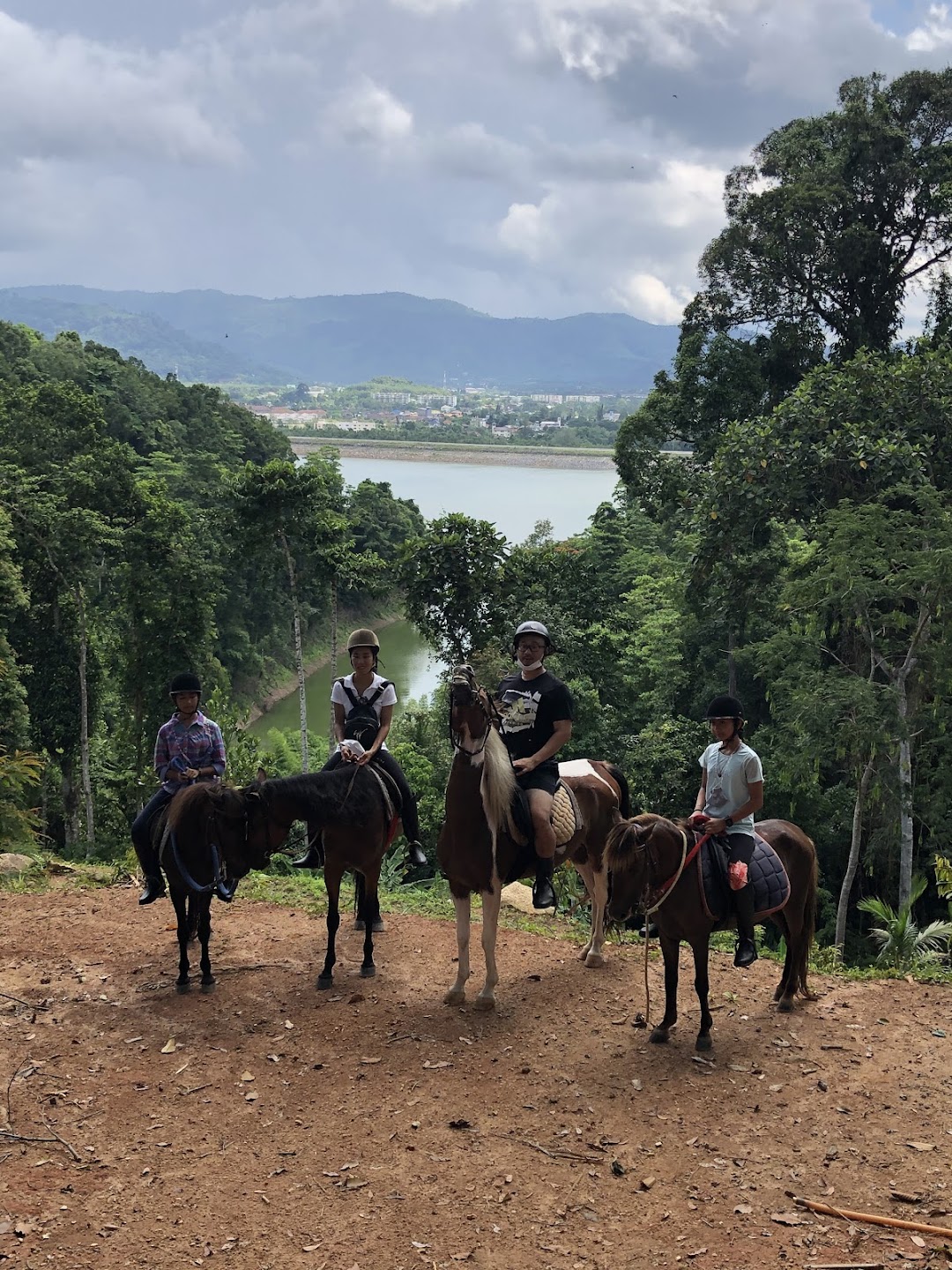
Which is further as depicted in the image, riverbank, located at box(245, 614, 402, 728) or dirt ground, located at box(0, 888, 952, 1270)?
riverbank, located at box(245, 614, 402, 728)

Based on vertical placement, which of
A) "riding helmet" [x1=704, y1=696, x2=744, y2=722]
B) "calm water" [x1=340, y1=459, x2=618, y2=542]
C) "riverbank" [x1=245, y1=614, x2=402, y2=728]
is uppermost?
"calm water" [x1=340, y1=459, x2=618, y2=542]

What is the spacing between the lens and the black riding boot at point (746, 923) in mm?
5848

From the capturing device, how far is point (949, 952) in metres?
8.26

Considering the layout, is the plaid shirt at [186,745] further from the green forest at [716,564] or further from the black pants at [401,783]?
the green forest at [716,564]

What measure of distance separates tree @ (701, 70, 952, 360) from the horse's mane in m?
19.5

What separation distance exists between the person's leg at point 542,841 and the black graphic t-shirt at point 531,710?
267 mm

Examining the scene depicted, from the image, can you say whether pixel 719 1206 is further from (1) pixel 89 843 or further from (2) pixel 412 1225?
(1) pixel 89 843

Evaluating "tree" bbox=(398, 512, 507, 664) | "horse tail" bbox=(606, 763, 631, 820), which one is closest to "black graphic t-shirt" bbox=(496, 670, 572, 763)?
"horse tail" bbox=(606, 763, 631, 820)

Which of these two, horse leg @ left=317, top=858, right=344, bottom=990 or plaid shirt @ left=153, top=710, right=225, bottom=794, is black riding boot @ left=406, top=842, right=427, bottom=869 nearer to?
horse leg @ left=317, top=858, right=344, bottom=990

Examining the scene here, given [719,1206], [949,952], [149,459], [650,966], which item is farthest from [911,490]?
[149,459]

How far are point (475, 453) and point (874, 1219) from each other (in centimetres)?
10595

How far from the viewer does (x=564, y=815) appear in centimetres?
654

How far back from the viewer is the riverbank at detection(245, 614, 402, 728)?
40.3 m

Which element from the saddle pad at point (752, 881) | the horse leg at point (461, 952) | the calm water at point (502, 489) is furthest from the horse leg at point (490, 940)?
the calm water at point (502, 489)
